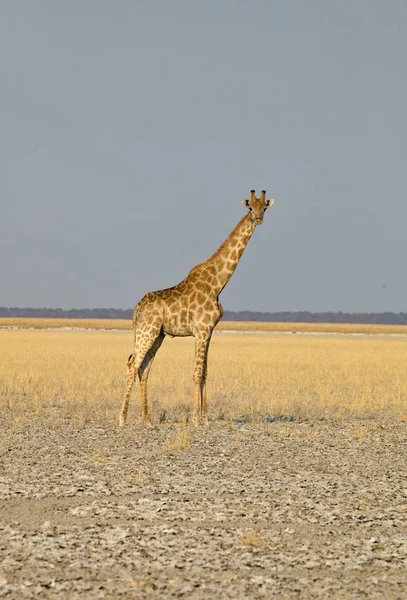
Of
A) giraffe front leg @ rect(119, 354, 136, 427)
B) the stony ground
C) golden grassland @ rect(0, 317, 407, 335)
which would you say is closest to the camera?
the stony ground

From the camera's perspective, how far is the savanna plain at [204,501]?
6.72 metres

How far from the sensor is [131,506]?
9.24 meters

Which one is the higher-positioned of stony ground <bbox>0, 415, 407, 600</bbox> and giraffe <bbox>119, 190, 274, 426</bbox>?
giraffe <bbox>119, 190, 274, 426</bbox>

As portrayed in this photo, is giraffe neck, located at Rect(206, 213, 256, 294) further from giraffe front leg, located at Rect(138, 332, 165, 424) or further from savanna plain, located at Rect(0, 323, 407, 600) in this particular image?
savanna plain, located at Rect(0, 323, 407, 600)

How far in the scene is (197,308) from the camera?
1642 centimetres

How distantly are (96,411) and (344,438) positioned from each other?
20.5 ft

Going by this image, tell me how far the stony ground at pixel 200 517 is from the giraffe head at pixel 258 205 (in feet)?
14.3

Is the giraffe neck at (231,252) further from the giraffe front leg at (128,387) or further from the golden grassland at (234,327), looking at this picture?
the golden grassland at (234,327)

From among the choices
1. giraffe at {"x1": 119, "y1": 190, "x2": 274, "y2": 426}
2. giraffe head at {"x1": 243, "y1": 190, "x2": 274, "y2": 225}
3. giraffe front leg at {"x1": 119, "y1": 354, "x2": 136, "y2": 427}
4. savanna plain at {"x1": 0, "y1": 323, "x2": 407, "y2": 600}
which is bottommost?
savanna plain at {"x1": 0, "y1": 323, "x2": 407, "y2": 600}

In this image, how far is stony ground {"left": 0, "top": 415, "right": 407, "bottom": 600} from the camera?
6.63 metres

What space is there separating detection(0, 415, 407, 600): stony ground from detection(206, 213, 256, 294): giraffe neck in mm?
3305

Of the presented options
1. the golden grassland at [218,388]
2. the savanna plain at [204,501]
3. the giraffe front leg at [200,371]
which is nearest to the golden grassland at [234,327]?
the golden grassland at [218,388]

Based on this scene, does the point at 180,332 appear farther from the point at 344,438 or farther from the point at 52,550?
the point at 52,550

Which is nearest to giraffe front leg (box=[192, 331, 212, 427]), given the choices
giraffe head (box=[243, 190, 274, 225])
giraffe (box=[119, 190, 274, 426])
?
giraffe (box=[119, 190, 274, 426])
